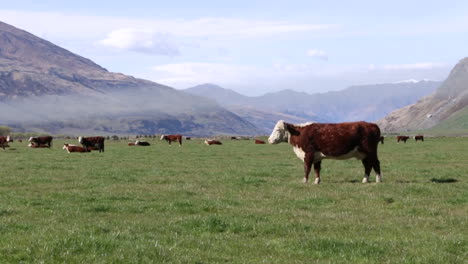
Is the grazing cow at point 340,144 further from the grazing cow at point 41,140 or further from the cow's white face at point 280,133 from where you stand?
the grazing cow at point 41,140

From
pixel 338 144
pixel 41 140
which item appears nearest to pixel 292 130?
pixel 338 144

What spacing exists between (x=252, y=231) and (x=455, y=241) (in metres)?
4.76

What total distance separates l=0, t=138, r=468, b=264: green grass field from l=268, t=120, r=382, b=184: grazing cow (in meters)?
1.05

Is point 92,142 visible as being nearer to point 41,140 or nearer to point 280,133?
point 41,140

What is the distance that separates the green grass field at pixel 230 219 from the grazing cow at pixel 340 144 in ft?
3.46

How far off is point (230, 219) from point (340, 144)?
1140 centimetres

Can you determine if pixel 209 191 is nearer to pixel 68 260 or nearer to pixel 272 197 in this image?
pixel 272 197

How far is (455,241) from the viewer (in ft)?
40.0

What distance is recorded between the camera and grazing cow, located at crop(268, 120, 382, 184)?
984 inches

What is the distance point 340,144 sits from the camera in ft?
81.9

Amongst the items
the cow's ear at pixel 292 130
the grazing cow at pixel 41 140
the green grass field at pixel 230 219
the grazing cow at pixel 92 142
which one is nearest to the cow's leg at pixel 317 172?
the green grass field at pixel 230 219

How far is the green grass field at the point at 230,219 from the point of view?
36.3 ft

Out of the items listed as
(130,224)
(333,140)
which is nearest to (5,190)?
(130,224)

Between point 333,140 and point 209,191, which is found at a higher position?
point 333,140
